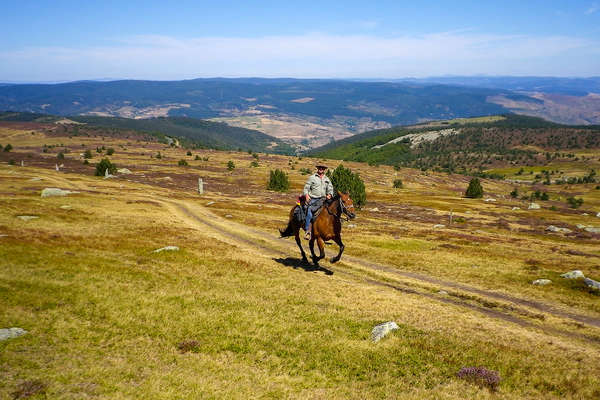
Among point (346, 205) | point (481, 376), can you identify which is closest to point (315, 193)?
point (346, 205)

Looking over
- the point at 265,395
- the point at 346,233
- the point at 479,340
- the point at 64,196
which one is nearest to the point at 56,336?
the point at 265,395

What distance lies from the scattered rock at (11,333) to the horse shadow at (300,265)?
17071 mm

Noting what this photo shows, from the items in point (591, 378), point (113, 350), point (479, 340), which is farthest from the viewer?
point (479, 340)

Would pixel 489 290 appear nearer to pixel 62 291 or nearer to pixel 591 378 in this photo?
pixel 591 378

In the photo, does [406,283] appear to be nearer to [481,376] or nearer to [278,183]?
[481,376]

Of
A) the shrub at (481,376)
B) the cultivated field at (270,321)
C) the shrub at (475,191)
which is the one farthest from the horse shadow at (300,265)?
→ the shrub at (475,191)

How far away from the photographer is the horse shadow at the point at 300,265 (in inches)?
1049

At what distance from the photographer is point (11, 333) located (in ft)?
43.0

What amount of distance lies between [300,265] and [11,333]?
18376mm

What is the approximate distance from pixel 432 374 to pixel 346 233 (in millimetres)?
32539

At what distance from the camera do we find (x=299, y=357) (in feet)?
44.3

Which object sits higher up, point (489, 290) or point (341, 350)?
point (341, 350)

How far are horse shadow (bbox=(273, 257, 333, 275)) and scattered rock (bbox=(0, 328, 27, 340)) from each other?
1707cm

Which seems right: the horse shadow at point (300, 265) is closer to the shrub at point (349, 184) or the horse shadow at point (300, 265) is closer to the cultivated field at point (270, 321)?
the cultivated field at point (270, 321)
